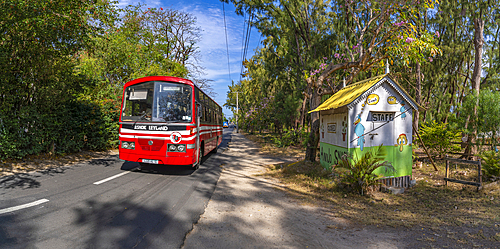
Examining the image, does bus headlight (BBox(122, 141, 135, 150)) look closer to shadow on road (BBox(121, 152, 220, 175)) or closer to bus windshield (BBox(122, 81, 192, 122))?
bus windshield (BBox(122, 81, 192, 122))

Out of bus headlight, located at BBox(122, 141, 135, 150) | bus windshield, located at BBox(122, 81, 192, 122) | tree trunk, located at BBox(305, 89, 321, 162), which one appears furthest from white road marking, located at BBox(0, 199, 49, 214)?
tree trunk, located at BBox(305, 89, 321, 162)

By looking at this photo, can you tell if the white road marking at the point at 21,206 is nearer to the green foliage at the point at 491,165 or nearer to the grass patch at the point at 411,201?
the grass patch at the point at 411,201

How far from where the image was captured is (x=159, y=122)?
7.73 metres

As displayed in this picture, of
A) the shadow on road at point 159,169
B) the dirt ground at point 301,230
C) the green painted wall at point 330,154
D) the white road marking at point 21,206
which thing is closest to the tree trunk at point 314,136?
the green painted wall at point 330,154

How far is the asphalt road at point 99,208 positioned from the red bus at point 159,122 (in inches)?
28.6

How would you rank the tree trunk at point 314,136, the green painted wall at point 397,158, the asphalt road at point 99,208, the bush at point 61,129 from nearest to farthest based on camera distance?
the asphalt road at point 99,208 → the green painted wall at point 397,158 → the bush at point 61,129 → the tree trunk at point 314,136

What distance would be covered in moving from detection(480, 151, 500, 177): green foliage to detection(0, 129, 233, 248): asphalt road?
784 centimetres

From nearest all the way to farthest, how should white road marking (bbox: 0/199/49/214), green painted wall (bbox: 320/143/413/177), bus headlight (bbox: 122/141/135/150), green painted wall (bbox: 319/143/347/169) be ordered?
white road marking (bbox: 0/199/49/214) → green painted wall (bbox: 320/143/413/177) → bus headlight (bbox: 122/141/135/150) → green painted wall (bbox: 319/143/347/169)

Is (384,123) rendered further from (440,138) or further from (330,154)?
(440,138)

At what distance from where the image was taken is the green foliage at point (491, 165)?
7.13 m

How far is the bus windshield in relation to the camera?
7.90 meters

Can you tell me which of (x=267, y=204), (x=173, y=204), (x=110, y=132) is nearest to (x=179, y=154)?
(x=173, y=204)

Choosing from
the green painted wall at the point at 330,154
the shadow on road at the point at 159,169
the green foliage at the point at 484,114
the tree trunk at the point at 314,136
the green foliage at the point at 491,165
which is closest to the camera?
the green foliage at the point at 491,165

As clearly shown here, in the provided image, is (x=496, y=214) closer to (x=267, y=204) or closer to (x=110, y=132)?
(x=267, y=204)
